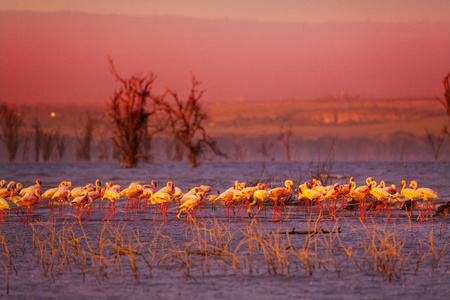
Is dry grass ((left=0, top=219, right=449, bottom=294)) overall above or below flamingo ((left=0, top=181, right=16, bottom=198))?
below

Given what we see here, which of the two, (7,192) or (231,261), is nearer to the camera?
(231,261)

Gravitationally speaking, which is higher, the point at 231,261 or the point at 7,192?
the point at 7,192

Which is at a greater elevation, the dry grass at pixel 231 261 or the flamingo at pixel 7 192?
the flamingo at pixel 7 192

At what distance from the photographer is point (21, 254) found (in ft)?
31.1

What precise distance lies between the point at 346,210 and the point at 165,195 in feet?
16.6

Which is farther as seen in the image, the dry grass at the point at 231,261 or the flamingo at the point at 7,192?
the flamingo at the point at 7,192

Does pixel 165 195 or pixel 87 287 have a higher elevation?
pixel 165 195

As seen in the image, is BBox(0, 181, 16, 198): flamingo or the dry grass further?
BBox(0, 181, 16, 198): flamingo

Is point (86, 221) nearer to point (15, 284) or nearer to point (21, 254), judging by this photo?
point (21, 254)

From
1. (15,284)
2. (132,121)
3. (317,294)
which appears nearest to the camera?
(317,294)

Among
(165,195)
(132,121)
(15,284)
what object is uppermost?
(132,121)

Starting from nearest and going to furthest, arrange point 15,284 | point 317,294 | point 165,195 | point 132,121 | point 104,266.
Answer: point 317,294 < point 15,284 < point 104,266 < point 165,195 < point 132,121

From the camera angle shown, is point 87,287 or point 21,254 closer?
point 87,287

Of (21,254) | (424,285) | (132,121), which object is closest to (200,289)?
(424,285)
